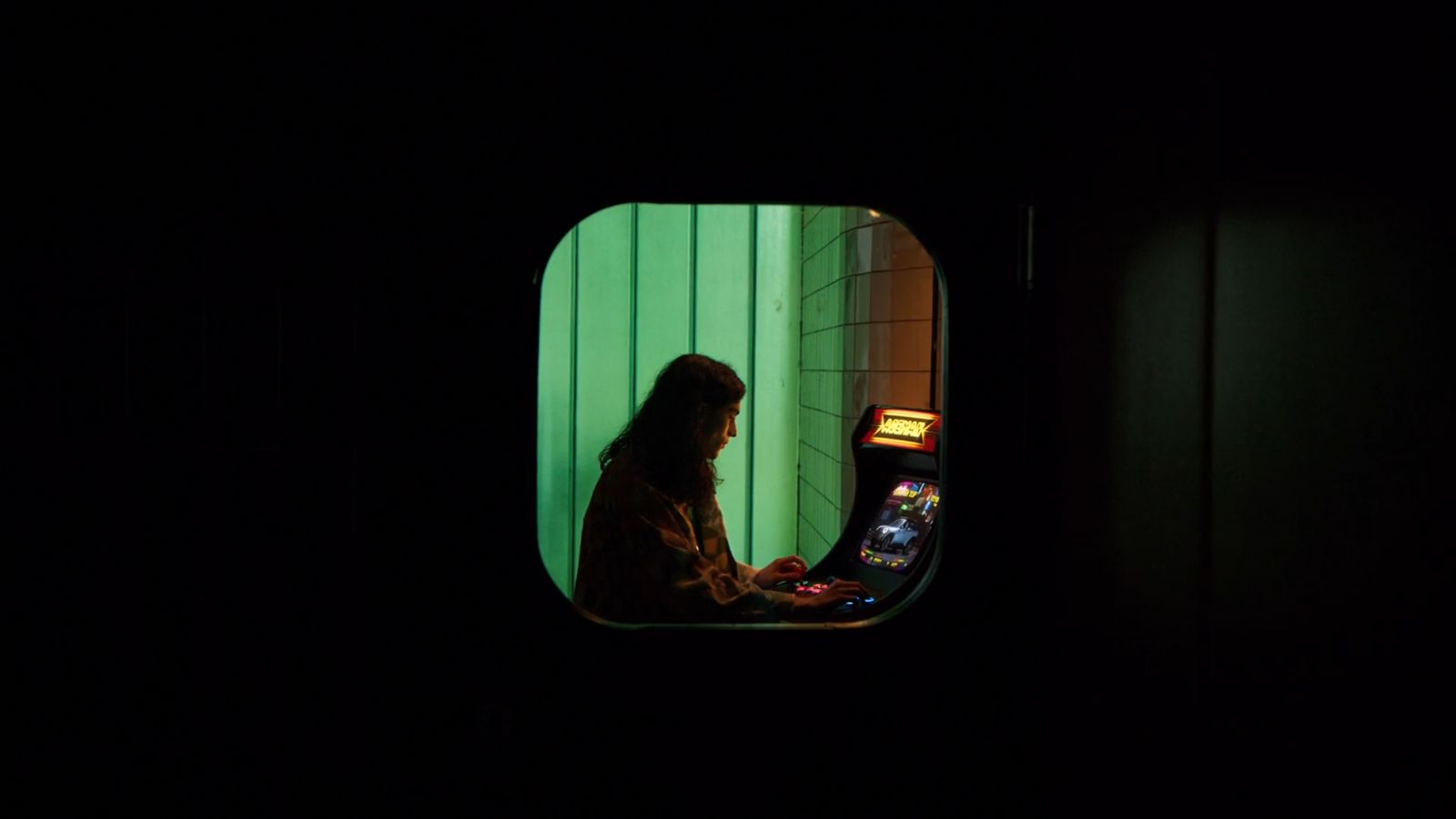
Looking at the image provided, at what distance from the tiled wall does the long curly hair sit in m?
1.00

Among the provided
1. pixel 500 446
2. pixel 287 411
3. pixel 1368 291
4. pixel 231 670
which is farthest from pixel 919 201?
pixel 231 670

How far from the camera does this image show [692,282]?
4.05 metres

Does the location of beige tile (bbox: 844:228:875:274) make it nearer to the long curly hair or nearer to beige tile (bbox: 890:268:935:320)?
beige tile (bbox: 890:268:935:320)

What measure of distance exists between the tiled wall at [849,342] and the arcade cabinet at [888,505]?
0.32 meters

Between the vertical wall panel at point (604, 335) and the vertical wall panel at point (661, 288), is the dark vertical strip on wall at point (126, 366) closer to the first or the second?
the vertical wall panel at point (604, 335)

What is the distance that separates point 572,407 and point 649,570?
1663 mm

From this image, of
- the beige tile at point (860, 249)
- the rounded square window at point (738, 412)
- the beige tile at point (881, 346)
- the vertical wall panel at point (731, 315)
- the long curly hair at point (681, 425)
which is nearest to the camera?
the rounded square window at point (738, 412)

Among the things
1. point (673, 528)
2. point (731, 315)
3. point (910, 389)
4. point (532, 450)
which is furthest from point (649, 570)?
point (731, 315)

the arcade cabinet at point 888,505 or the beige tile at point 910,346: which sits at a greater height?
the beige tile at point 910,346

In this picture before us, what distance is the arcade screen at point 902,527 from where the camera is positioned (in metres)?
2.94

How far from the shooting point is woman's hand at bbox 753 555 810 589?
2908 mm

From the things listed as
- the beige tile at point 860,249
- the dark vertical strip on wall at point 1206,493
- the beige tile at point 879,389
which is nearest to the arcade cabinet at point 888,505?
the beige tile at point 879,389

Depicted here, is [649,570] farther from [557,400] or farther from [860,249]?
[860,249]

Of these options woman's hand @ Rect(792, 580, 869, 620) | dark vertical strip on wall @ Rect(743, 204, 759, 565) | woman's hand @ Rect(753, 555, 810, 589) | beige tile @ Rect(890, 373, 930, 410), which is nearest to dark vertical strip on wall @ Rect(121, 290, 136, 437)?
woman's hand @ Rect(792, 580, 869, 620)
